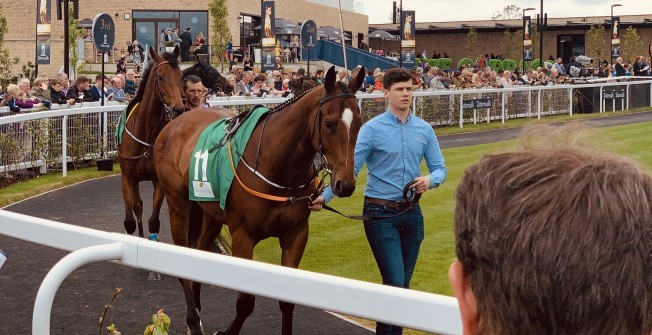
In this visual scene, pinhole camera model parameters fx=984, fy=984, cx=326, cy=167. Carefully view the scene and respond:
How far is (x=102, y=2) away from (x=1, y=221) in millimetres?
44194

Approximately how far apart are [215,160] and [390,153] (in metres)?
1.24

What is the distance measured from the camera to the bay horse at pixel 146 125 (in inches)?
345

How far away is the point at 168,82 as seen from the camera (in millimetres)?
8742

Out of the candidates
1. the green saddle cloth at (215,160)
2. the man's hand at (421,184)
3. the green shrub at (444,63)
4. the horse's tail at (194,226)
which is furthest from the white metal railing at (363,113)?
the green shrub at (444,63)

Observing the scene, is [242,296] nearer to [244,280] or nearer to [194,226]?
[194,226]

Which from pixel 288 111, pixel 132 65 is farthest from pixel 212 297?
pixel 132 65

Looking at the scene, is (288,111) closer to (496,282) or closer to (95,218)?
(496,282)

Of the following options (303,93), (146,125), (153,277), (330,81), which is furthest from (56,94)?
(330,81)

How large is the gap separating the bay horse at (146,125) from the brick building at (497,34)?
5574 centimetres

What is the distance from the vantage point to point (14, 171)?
1427 centimetres

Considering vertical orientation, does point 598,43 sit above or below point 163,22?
below

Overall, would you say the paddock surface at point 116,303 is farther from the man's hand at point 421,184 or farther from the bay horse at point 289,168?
the man's hand at point 421,184

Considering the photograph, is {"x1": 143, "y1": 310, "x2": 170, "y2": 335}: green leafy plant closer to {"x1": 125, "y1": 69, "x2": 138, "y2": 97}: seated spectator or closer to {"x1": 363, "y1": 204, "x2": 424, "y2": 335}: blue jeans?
{"x1": 363, "y1": 204, "x2": 424, "y2": 335}: blue jeans

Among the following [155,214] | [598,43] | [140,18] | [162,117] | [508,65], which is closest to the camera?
[155,214]
